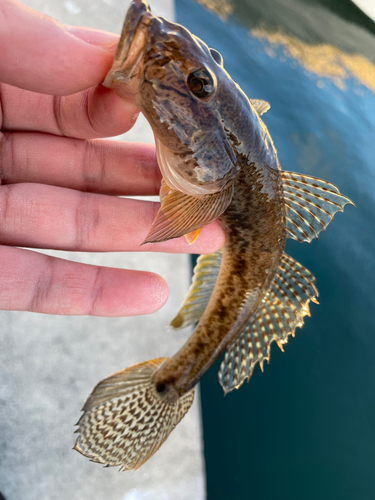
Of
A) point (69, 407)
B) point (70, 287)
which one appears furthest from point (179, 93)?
point (69, 407)

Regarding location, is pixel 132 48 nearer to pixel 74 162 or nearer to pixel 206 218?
pixel 206 218

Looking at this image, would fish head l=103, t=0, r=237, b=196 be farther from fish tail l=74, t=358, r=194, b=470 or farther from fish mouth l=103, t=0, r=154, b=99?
fish tail l=74, t=358, r=194, b=470

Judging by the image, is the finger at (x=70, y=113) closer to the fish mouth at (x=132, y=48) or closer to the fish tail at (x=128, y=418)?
the fish mouth at (x=132, y=48)

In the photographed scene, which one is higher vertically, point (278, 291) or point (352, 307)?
point (278, 291)

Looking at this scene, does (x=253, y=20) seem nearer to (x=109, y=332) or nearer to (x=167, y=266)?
(x=167, y=266)

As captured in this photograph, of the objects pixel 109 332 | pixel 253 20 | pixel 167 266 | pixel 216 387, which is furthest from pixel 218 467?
pixel 253 20

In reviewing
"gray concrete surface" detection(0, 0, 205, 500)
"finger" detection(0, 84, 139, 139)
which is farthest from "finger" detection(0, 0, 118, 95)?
"gray concrete surface" detection(0, 0, 205, 500)
